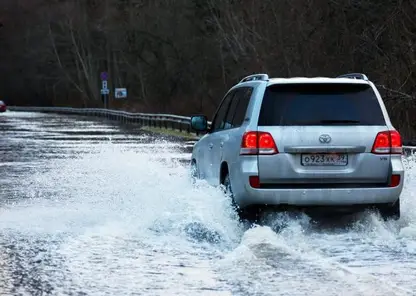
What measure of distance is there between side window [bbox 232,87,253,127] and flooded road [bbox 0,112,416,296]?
86cm

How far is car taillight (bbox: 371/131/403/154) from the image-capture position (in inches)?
399

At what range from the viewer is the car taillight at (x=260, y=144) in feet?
32.8

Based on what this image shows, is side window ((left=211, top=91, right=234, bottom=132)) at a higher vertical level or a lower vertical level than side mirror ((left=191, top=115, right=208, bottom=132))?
higher

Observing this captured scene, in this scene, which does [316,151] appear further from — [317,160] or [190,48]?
[190,48]

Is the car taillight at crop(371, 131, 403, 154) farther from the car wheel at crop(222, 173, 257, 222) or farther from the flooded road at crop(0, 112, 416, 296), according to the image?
the car wheel at crop(222, 173, 257, 222)

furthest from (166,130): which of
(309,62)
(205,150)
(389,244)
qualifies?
(389,244)

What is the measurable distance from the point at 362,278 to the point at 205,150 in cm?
485

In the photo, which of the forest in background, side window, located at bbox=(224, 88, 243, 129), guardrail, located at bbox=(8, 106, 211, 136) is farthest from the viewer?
guardrail, located at bbox=(8, 106, 211, 136)

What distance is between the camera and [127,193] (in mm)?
15344

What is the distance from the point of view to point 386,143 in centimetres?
1018

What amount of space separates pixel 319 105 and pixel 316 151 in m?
0.54

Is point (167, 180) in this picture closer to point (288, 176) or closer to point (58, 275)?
point (288, 176)

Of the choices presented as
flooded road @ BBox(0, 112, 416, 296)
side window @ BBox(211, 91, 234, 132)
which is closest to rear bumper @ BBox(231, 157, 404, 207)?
flooded road @ BBox(0, 112, 416, 296)

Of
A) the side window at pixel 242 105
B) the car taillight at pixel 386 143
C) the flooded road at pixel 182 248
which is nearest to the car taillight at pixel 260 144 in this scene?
the side window at pixel 242 105
